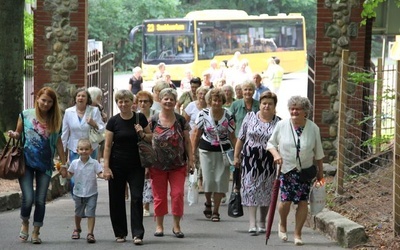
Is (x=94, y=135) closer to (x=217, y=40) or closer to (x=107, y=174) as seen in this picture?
(x=107, y=174)

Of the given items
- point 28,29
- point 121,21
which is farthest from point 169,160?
point 121,21

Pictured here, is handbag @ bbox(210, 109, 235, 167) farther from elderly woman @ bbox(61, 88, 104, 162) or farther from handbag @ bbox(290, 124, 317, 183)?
handbag @ bbox(290, 124, 317, 183)

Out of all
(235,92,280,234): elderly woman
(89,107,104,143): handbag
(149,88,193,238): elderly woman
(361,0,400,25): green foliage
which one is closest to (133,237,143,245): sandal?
(149,88,193,238): elderly woman

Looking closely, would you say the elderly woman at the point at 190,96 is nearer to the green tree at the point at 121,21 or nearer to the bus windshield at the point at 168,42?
the bus windshield at the point at 168,42

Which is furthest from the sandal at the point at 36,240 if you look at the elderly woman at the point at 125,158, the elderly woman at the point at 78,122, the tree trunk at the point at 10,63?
the tree trunk at the point at 10,63

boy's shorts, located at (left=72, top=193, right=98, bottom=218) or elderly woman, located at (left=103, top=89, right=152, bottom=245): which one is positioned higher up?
elderly woman, located at (left=103, top=89, right=152, bottom=245)

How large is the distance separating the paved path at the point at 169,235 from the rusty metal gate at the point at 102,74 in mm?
6942

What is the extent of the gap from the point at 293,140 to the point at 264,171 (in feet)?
3.51

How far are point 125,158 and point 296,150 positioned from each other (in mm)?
1816

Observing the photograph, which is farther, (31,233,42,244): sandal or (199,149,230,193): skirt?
(199,149,230,193): skirt

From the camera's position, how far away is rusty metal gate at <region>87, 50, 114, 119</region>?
20339 mm

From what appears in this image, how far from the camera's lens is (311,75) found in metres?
19.1

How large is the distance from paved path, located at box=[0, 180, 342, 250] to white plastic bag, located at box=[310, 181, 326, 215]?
0.42 meters

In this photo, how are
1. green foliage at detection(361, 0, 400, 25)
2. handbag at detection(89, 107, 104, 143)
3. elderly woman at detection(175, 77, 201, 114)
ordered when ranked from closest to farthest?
handbag at detection(89, 107, 104, 143)
green foliage at detection(361, 0, 400, 25)
elderly woman at detection(175, 77, 201, 114)
